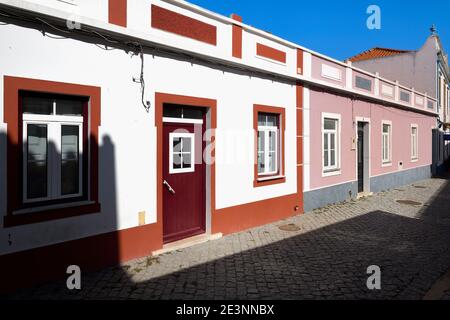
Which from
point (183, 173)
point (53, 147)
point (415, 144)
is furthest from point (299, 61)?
point (415, 144)

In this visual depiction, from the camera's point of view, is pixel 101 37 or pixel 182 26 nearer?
pixel 101 37

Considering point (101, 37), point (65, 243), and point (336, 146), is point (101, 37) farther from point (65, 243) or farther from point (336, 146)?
point (336, 146)

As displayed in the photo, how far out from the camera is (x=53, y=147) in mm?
4852

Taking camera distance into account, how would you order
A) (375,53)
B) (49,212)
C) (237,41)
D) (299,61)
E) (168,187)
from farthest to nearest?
1. (375,53)
2. (299,61)
3. (237,41)
4. (168,187)
5. (49,212)

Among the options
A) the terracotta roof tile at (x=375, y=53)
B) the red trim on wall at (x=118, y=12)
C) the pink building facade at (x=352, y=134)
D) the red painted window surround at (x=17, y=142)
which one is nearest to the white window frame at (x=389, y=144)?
the pink building facade at (x=352, y=134)

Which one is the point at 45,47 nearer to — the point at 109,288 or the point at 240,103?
the point at 109,288

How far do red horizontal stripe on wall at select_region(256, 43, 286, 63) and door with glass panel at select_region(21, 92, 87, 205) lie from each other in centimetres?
441

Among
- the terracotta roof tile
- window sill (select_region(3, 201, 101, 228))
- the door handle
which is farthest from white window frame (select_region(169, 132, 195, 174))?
the terracotta roof tile

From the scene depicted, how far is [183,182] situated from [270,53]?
3926 mm

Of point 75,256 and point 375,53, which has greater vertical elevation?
point 375,53

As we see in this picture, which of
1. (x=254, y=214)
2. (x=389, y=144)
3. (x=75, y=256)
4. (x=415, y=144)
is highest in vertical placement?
(x=415, y=144)

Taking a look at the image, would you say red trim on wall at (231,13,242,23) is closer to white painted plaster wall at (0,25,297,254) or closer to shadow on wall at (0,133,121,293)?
white painted plaster wall at (0,25,297,254)

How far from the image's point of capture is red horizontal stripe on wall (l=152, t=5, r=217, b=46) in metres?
5.90

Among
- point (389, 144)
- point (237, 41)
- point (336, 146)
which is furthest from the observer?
point (389, 144)
